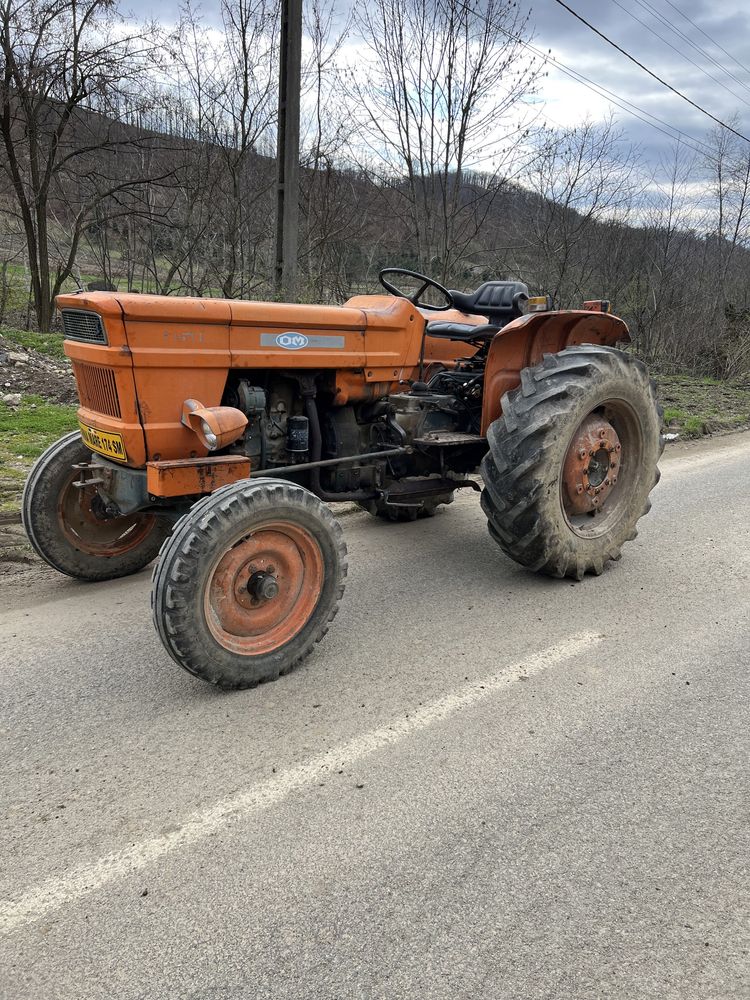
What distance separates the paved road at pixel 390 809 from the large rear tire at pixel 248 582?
6.8 inches

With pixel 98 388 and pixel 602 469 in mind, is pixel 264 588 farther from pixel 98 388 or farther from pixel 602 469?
pixel 602 469

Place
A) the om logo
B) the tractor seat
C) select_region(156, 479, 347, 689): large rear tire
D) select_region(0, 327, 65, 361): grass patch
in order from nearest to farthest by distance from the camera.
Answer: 1. select_region(156, 479, 347, 689): large rear tire
2. the om logo
3. the tractor seat
4. select_region(0, 327, 65, 361): grass patch

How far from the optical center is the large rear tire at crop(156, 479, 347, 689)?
2.70m

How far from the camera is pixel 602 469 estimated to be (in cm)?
427

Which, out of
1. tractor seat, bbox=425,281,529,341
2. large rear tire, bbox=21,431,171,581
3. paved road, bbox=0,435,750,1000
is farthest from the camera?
tractor seat, bbox=425,281,529,341

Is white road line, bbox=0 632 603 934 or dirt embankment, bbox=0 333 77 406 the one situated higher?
Result: dirt embankment, bbox=0 333 77 406

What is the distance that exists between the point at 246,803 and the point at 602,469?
115 inches

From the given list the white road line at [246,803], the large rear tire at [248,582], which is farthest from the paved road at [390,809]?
the large rear tire at [248,582]

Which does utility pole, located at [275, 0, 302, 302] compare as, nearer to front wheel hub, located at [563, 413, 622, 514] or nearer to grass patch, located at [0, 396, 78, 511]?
grass patch, located at [0, 396, 78, 511]

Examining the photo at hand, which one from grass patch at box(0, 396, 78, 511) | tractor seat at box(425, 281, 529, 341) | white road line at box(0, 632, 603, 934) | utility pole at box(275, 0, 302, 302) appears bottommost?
white road line at box(0, 632, 603, 934)

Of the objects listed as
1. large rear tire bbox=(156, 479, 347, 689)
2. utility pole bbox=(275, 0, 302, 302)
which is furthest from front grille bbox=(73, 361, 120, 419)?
utility pole bbox=(275, 0, 302, 302)

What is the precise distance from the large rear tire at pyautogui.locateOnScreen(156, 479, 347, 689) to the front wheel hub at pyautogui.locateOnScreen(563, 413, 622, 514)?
1.62 metres

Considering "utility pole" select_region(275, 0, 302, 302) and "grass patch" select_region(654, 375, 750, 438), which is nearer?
"utility pole" select_region(275, 0, 302, 302)

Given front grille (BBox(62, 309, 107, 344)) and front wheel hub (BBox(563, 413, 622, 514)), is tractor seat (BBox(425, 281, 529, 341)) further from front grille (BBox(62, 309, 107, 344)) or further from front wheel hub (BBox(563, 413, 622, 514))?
front grille (BBox(62, 309, 107, 344))
